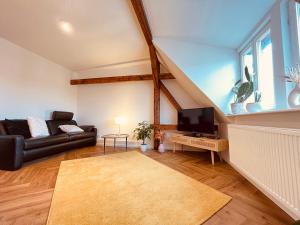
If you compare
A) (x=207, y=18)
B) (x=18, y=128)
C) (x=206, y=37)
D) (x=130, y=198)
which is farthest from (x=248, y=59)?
(x=18, y=128)

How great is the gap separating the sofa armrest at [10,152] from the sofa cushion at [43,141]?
0.17 m

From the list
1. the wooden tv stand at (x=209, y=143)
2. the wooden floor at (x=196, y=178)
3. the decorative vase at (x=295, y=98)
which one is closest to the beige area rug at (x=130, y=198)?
the wooden floor at (x=196, y=178)

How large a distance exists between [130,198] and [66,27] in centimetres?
304

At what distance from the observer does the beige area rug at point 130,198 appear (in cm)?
123

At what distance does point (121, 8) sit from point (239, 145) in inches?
103

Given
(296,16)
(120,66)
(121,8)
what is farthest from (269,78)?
(120,66)

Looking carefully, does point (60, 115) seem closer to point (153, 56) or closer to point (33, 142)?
point (33, 142)

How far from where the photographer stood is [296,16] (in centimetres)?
158

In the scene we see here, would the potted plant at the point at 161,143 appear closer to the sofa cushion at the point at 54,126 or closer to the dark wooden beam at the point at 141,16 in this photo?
the dark wooden beam at the point at 141,16

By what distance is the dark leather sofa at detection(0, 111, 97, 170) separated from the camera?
7.73 ft

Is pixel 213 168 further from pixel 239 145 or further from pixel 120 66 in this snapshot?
pixel 120 66

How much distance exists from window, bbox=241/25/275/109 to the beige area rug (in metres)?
1.49

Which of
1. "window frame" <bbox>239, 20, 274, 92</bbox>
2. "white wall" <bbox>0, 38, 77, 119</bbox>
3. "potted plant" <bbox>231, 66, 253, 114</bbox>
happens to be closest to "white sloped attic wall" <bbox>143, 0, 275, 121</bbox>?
"window frame" <bbox>239, 20, 274, 92</bbox>

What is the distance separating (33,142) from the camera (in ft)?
8.70
